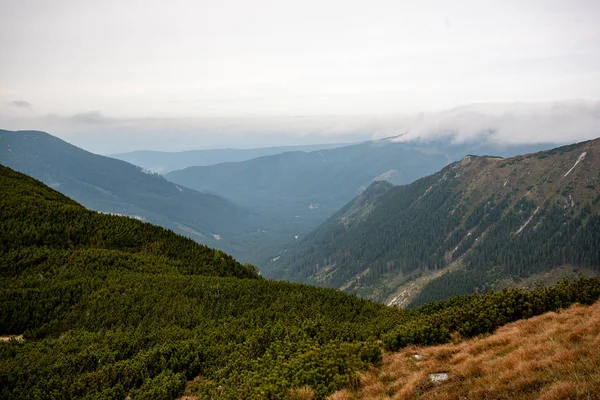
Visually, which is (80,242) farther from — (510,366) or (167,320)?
(510,366)

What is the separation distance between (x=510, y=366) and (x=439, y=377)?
9.07 feet

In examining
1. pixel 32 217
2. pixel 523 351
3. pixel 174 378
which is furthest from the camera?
pixel 32 217

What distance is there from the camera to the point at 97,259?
41625 mm

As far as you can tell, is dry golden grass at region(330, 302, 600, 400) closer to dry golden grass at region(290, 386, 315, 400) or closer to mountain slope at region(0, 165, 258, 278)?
dry golden grass at region(290, 386, 315, 400)

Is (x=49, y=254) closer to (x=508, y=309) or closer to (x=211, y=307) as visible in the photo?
(x=211, y=307)

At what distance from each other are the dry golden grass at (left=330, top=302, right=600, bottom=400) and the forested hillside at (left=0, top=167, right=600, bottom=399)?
1460mm

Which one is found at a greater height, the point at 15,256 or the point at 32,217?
the point at 32,217

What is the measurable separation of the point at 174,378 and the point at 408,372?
41.1 ft

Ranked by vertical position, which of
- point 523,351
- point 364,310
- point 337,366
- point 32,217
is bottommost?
Answer: point 364,310

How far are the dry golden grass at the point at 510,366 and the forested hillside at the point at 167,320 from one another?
1460 mm

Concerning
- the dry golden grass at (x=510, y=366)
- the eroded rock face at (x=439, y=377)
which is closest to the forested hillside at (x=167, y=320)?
the dry golden grass at (x=510, y=366)

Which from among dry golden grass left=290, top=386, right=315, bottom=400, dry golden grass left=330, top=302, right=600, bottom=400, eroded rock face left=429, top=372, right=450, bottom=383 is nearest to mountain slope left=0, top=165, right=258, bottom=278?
dry golden grass left=290, top=386, right=315, bottom=400

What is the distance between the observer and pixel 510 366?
567 inches

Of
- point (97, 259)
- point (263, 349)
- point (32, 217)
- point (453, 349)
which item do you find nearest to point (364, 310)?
point (263, 349)
